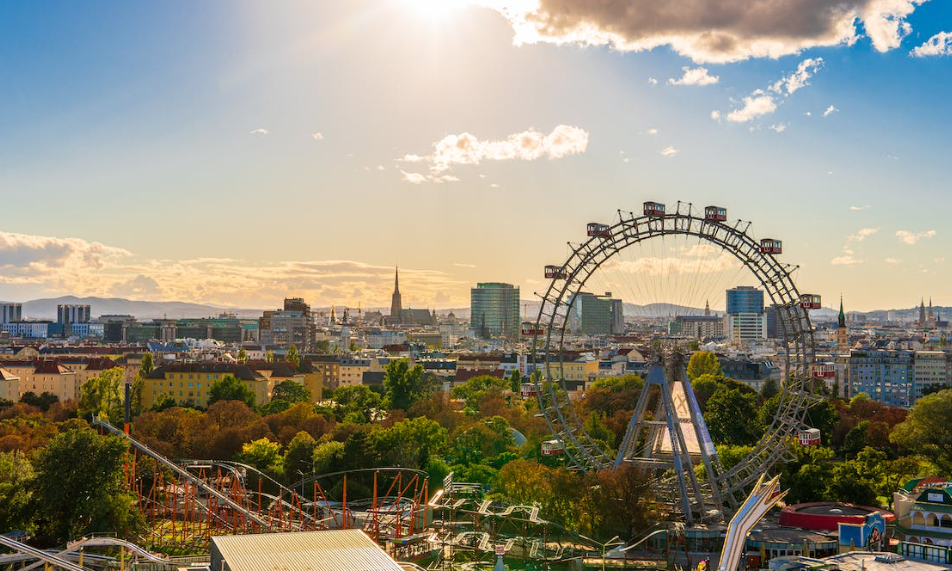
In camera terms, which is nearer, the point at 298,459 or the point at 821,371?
the point at 821,371

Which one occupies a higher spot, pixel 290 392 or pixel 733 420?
pixel 733 420

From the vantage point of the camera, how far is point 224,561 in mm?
37344

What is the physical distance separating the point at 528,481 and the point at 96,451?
81.5ft

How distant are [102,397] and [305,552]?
71.5 m

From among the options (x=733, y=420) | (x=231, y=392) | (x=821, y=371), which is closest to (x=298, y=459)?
(x=733, y=420)

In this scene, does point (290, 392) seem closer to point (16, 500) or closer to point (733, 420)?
point (733, 420)

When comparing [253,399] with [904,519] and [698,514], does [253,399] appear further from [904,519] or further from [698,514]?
[904,519]

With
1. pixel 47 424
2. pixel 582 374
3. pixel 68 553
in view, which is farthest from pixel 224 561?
pixel 582 374

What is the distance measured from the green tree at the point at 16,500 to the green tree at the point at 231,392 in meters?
55.4

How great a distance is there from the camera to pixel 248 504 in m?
60.3

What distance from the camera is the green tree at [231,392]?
368ft

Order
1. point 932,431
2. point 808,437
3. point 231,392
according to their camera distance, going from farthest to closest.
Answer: point 231,392 → point 932,431 → point 808,437

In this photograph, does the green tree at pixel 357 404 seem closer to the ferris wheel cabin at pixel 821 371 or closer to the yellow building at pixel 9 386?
the yellow building at pixel 9 386

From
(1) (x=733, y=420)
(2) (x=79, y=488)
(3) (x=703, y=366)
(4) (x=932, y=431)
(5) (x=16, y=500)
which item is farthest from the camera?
(3) (x=703, y=366)
